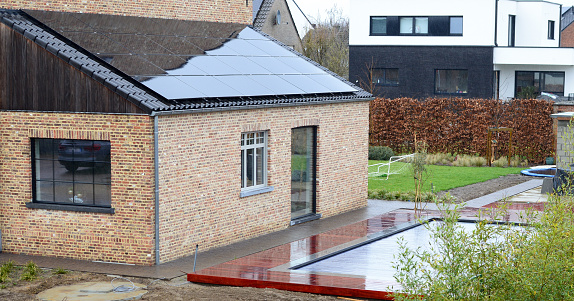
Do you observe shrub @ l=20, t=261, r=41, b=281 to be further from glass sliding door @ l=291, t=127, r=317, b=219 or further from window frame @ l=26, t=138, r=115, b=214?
glass sliding door @ l=291, t=127, r=317, b=219

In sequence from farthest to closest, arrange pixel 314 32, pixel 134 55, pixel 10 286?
pixel 314 32 → pixel 134 55 → pixel 10 286

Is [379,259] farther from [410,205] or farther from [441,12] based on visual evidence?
[441,12]

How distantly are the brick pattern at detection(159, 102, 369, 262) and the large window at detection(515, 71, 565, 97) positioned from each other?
75.0ft

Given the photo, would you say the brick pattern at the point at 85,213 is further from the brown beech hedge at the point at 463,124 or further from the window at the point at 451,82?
the window at the point at 451,82

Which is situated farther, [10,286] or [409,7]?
[409,7]

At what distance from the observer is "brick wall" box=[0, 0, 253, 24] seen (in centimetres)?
1561

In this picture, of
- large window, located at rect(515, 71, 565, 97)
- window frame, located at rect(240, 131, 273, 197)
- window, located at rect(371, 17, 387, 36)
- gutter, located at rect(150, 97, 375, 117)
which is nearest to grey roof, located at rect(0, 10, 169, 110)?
gutter, located at rect(150, 97, 375, 117)

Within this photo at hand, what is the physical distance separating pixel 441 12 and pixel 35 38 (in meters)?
28.1

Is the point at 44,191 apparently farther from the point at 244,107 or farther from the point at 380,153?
the point at 380,153

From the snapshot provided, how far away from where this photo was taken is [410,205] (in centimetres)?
1991

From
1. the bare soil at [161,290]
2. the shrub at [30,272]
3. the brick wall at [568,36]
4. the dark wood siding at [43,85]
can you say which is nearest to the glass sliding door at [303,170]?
the dark wood siding at [43,85]

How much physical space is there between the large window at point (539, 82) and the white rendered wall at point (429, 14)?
2.91 metres

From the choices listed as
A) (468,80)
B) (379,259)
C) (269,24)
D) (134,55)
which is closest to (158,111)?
(134,55)

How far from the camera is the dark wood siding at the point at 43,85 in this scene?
43.9ft
